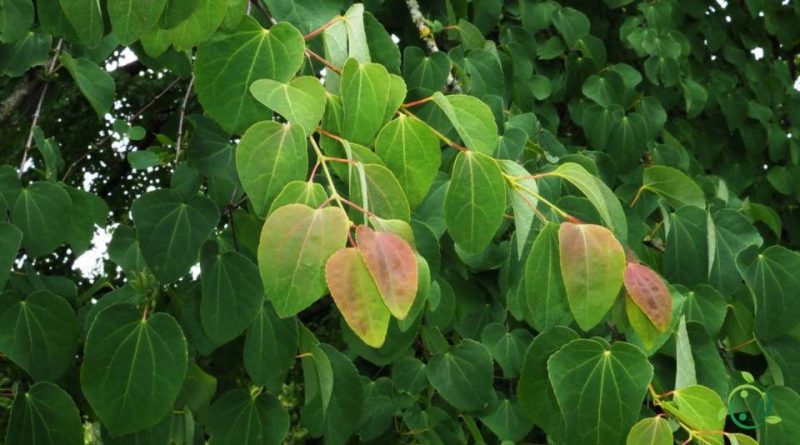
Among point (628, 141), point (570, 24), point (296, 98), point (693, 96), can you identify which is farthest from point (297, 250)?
point (693, 96)

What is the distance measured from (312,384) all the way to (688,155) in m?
1.41

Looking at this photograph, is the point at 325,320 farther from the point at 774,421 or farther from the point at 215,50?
the point at 215,50

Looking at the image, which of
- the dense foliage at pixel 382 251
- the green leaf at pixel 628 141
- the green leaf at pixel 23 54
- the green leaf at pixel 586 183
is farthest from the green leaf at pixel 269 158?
the green leaf at pixel 628 141

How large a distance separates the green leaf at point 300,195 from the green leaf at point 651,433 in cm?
34

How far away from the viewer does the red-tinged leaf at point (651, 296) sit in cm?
84

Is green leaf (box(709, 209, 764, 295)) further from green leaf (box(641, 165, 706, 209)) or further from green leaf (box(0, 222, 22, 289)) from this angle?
green leaf (box(0, 222, 22, 289))

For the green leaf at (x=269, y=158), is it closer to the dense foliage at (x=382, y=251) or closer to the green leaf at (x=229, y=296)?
the dense foliage at (x=382, y=251)

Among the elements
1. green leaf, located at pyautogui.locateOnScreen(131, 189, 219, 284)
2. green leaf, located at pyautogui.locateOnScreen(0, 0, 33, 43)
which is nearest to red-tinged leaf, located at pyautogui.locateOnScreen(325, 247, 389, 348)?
green leaf, located at pyautogui.locateOnScreen(131, 189, 219, 284)

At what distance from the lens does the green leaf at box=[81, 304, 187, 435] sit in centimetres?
101

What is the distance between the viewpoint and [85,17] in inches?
32.5

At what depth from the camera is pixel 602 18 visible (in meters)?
2.43

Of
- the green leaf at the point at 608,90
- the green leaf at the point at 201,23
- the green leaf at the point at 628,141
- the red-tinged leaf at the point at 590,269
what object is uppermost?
the green leaf at the point at 201,23

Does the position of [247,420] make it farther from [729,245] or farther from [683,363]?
[729,245]

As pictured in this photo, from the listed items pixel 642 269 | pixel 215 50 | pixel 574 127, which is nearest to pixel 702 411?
pixel 642 269
